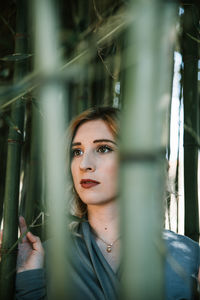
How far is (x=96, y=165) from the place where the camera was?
0.87 m

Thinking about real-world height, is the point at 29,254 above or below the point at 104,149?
below

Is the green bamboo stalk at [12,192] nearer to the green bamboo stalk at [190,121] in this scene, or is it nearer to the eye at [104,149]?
the eye at [104,149]

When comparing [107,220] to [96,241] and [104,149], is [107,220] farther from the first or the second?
[104,149]

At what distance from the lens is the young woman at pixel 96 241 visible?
0.80 meters

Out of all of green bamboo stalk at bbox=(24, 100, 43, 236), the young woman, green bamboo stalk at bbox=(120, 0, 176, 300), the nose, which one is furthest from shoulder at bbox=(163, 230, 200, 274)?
green bamboo stalk at bbox=(120, 0, 176, 300)

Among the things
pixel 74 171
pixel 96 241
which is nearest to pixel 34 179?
pixel 74 171

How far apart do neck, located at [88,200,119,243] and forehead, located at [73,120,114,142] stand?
6.6 inches

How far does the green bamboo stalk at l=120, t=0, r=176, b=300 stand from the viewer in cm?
30

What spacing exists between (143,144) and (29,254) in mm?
625

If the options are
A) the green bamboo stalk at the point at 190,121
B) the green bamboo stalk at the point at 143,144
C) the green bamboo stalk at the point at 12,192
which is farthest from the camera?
the green bamboo stalk at the point at 190,121

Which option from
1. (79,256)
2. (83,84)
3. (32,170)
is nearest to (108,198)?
(79,256)

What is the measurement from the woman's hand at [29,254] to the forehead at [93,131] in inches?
10.1

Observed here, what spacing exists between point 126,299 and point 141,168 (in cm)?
12

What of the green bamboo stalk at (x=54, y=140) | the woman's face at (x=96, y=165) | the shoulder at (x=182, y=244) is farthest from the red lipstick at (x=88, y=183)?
the green bamboo stalk at (x=54, y=140)
